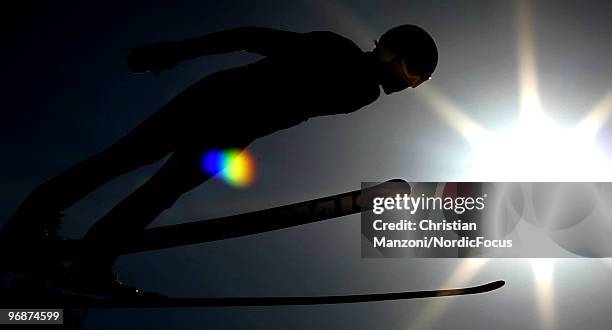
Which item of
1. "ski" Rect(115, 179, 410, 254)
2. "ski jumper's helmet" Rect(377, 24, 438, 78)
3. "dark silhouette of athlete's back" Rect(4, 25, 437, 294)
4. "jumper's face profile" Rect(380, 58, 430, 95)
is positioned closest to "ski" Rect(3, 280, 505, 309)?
"ski" Rect(115, 179, 410, 254)

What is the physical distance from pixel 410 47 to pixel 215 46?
4.70ft

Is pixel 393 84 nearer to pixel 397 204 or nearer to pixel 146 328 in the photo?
pixel 397 204

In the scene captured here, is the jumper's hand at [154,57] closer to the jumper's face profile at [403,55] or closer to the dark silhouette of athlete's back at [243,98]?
the dark silhouette of athlete's back at [243,98]

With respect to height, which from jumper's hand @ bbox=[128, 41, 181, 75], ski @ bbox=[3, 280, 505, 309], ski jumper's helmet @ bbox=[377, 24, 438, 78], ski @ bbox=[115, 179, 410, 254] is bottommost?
ski @ bbox=[3, 280, 505, 309]

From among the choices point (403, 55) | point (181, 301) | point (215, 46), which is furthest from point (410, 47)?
point (181, 301)

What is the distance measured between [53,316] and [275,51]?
4069mm

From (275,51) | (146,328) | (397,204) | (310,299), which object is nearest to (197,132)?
(275,51)

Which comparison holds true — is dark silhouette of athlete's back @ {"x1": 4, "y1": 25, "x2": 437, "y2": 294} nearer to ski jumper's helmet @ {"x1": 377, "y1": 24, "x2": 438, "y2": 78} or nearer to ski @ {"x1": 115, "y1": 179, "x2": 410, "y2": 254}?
ski jumper's helmet @ {"x1": 377, "y1": 24, "x2": 438, "y2": 78}

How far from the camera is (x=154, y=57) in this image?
3.65 m

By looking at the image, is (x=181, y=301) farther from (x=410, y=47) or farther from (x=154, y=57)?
(x=410, y=47)

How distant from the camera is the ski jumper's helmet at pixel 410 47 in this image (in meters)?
3.92

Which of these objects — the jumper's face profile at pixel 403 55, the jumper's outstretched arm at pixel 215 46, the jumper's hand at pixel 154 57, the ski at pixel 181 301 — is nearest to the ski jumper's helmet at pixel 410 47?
the jumper's face profile at pixel 403 55

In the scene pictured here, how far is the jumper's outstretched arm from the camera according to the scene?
364cm

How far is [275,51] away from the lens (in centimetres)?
395
